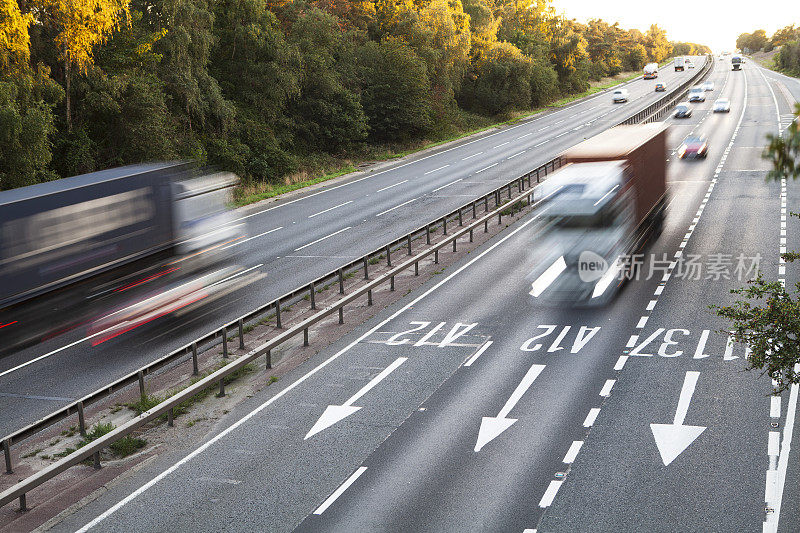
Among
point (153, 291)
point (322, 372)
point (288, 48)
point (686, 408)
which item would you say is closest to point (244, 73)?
point (288, 48)

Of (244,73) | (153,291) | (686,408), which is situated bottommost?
(686,408)

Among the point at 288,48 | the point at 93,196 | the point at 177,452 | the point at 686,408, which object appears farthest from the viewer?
the point at 288,48

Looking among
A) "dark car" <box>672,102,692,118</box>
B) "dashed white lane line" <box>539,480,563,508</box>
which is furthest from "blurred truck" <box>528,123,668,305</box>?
"dark car" <box>672,102,692,118</box>

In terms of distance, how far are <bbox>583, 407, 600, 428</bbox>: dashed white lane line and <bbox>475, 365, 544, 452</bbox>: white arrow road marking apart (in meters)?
1.14

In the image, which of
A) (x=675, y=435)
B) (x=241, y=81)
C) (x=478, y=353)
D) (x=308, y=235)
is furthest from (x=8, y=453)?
(x=241, y=81)

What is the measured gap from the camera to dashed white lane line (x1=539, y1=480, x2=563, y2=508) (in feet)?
32.6

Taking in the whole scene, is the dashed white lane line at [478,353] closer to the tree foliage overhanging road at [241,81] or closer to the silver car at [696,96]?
the tree foliage overhanging road at [241,81]

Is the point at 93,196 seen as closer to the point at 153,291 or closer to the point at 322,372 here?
the point at 153,291

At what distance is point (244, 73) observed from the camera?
4981cm

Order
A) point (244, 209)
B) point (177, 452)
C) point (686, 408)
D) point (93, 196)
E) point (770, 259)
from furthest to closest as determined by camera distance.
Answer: point (244, 209)
point (770, 259)
point (93, 196)
point (686, 408)
point (177, 452)

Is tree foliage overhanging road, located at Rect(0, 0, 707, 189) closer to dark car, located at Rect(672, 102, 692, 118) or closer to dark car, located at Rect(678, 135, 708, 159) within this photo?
dark car, located at Rect(672, 102, 692, 118)

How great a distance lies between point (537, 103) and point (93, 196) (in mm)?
75543

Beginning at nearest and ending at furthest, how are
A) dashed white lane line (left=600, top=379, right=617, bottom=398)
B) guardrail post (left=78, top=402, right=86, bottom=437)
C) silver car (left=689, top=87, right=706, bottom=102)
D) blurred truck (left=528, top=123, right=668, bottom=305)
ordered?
guardrail post (left=78, top=402, right=86, bottom=437)
dashed white lane line (left=600, top=379, right=617, bottom=398)
blurred truck (left=528, top=123, right=668, bottom=305)
silver car (left=689, top=87, right=706, bottom=102)

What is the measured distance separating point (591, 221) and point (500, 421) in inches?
311
